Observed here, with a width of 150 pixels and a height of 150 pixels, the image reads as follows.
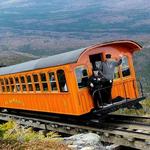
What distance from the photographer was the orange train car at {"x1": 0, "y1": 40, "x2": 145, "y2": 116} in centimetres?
1700

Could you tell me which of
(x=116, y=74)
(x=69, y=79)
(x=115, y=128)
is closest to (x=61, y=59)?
(x=69, y=79)

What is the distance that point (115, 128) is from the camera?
15.5 metres

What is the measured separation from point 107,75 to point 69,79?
1541 mm

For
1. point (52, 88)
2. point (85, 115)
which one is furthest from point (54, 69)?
point (85, 115)

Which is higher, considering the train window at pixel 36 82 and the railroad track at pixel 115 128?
the train window at pixel 36 82

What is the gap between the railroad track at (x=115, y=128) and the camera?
13.1 metres

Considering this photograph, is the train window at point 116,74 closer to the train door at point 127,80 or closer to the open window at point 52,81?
the train door at point 127,80

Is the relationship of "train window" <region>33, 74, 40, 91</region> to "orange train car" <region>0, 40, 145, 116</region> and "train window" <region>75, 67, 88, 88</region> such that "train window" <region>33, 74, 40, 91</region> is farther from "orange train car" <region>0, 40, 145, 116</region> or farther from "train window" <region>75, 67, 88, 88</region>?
"train window" <region>75, 67, 88, 88</region>

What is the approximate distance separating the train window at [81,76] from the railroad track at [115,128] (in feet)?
4.85

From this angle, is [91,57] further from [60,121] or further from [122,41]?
[60,121]

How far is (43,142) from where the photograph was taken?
8836 millimetres

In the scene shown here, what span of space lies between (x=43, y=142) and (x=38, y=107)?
11.8 m

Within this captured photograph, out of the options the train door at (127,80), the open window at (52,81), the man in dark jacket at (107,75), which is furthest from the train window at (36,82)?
the train door at (127,80)

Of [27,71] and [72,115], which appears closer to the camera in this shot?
[72,115]
